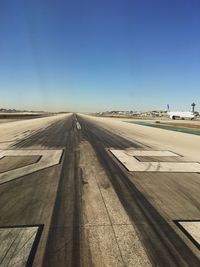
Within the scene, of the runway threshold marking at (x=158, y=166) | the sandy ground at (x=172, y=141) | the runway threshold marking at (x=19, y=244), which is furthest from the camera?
the sandy ground at (x=172, y=141)

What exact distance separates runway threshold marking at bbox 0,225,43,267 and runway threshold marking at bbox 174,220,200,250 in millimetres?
2969

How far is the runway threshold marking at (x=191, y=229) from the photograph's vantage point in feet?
15.8

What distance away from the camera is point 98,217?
5.64 m

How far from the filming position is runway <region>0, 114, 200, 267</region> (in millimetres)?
4176

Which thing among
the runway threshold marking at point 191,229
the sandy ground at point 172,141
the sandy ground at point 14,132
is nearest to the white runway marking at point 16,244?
the runway threshold marking at point 191,229

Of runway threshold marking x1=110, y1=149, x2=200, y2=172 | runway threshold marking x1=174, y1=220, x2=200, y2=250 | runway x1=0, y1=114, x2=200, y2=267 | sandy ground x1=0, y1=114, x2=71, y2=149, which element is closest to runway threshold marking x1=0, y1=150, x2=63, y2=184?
runway x1=0, y1=114, x2=200, y2=267

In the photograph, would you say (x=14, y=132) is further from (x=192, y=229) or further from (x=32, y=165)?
(x=192, y=229)

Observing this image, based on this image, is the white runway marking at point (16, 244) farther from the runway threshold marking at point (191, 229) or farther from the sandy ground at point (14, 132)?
the sandy ground at point (14, 132)

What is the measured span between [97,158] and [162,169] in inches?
142

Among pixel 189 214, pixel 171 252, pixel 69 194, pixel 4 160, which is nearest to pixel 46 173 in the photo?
pixel 69 194

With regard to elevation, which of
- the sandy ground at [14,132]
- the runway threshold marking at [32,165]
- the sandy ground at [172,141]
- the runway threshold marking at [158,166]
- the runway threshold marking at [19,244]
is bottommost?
the sandy ground at [172,141]

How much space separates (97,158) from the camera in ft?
42.9

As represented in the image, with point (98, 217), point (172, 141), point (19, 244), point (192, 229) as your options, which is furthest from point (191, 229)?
point (172, 141)

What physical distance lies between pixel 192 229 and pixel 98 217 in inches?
80.7
